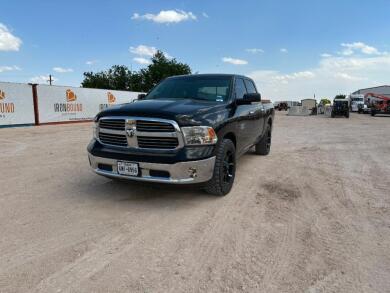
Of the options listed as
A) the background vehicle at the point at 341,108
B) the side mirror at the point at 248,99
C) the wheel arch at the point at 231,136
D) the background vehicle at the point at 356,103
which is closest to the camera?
the wheel arch at the point at 231,136

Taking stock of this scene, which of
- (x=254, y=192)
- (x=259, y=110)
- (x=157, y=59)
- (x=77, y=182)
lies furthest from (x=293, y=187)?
(x=157, y=59)

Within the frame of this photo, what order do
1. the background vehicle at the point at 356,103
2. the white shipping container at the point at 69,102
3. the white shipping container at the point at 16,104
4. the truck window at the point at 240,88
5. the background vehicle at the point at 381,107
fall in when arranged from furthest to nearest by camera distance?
the background vehicle at the point at 356,103
the background vehicle at the point at 381,107
the white shipping container at the point at 69,102
the white shipping container at the point at 16,104
the truck window at the point at 240,88

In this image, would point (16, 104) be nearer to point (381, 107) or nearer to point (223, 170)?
point (223, 170)

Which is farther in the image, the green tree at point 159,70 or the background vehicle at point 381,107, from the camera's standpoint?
the green tree at point 159,70

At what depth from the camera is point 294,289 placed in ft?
7.68

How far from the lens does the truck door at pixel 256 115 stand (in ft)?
19.3

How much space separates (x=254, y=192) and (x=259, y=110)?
227 centimetres

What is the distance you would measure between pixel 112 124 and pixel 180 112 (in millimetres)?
970

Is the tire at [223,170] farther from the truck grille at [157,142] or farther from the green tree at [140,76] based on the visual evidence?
the green tree at [140,76]

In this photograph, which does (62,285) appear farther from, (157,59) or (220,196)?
(157,59)

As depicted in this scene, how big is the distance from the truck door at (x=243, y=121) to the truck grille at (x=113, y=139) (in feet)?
5.75

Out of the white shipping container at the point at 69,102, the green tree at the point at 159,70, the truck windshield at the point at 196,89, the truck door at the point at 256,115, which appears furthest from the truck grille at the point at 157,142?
the green tree at the point at 159,70

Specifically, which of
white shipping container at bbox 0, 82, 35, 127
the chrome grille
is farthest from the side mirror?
white shipping container at bbox 0, 82, 35, 127

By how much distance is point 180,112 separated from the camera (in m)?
3.77
